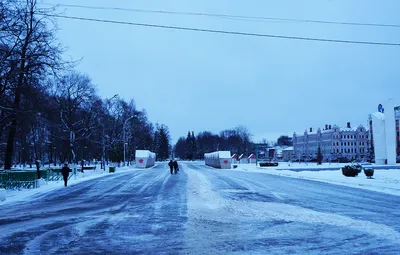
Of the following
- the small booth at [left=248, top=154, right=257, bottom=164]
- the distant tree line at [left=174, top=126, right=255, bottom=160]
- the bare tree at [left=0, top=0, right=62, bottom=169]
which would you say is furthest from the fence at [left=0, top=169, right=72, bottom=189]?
the distant tree line at [left=174, top=126, right=255, bottom=160]

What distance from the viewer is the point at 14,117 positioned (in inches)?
1039

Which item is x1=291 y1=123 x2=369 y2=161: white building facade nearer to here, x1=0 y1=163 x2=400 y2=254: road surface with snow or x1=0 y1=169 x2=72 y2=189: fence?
x1=0 y1=169 x2=72 y2=189: fence

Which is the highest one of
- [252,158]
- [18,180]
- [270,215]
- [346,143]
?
[346,143]

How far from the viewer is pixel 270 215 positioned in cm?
1314

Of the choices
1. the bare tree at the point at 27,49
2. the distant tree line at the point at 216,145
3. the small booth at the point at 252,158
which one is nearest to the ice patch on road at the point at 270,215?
the bare tree at the point at 27,49

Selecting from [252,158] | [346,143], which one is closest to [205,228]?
[252,158]

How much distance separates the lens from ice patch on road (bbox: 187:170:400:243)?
10500 mm

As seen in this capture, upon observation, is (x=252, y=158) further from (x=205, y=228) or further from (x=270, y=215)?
(x=205, y=228)

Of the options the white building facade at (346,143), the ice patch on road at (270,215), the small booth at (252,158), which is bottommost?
the ice patch on road at (270,215)

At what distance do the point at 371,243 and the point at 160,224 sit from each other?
Result: 5.59 metres

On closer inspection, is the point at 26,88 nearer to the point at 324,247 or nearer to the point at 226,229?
the point at 226,229

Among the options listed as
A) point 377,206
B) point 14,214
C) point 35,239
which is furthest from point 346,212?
point 14,214

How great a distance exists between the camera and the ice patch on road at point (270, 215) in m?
10.5

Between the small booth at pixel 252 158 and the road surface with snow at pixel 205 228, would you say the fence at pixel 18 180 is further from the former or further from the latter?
the small booth at pixel 252 158
